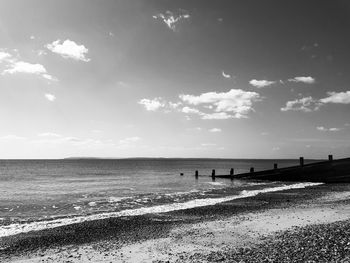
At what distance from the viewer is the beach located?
11922 millimetres

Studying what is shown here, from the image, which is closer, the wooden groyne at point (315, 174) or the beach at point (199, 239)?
the beach at point (199, 239)

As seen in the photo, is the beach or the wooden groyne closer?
the beach

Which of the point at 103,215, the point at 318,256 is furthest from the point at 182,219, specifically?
the point at 318,256

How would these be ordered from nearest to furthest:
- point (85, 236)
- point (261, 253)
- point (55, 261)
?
1. point (261, 253)
2. point (55, 261)
3. point (85, 236)

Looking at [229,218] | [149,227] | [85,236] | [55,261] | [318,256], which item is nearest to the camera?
[318,256]

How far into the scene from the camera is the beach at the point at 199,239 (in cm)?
1192

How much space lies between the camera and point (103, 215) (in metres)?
23.6

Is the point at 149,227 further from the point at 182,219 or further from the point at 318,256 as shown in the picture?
the point at 318,256

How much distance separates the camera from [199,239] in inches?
592

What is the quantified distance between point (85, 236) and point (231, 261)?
29.2ft

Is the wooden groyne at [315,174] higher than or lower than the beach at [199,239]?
higher

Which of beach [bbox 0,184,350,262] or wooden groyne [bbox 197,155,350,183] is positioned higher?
wooden groyne [bbox 197,155,350,183]

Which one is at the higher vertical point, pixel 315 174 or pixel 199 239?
pixel 315 174

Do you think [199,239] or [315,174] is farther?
[315,174]
